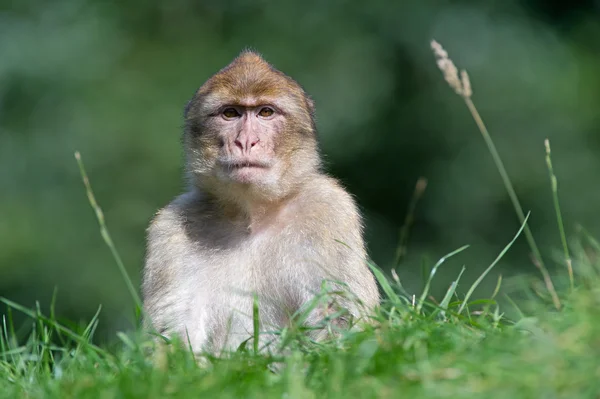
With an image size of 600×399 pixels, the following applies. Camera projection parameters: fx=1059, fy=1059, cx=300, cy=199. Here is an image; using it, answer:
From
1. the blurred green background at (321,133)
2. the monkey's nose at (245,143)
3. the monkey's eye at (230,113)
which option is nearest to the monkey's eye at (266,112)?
the monkey's eye at (230,113)

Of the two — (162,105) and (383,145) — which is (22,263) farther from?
(383,145)

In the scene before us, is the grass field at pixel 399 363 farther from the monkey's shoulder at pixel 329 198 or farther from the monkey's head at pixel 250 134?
the monkey's head at pixel 250 134

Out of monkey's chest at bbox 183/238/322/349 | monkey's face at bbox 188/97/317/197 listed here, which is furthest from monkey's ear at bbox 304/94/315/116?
monkey's chest at bbox 183/238/322/349

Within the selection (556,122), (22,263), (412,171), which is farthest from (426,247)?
(22,263)

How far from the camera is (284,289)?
204 inches

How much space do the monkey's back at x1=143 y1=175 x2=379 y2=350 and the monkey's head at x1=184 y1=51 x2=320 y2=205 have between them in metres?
0.17

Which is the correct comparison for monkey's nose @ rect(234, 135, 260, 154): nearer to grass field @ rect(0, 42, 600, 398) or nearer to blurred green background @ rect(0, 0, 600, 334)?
grass field @ rect(0, 42, 600, 398)

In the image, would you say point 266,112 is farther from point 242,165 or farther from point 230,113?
point 242,165

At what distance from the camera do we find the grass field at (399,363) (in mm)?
3131

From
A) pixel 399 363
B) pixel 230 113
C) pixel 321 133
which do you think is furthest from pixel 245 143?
pixel 321 133

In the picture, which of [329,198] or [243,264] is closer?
[243,264]

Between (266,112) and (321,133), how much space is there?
27.3 ft

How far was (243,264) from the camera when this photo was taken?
5.34 meters

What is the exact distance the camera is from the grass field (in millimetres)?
3131
